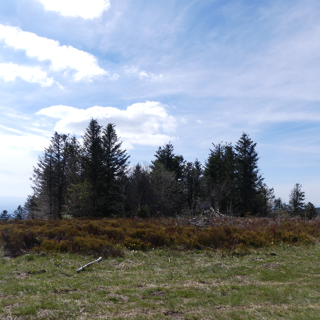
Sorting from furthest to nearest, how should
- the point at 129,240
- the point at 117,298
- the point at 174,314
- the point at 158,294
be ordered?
1. the point at 129,240
2. the point at 158,294
3. the point at 117,298
4. the point at 174,314

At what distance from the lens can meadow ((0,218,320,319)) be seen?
4.63 m

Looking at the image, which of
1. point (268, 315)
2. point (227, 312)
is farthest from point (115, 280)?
point (268, 315)

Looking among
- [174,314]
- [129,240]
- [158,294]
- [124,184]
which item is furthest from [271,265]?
[124,184]

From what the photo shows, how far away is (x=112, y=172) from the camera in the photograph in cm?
2975

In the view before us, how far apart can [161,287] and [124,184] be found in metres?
22.2

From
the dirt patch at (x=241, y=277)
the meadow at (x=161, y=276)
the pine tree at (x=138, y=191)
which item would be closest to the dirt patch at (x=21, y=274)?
the meadow at (x=161, y=276)

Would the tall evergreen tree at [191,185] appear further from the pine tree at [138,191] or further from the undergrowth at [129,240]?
the undergrowth at [129,240]

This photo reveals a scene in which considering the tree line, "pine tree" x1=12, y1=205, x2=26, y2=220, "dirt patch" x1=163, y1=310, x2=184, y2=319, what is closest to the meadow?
"dirt patch" x1=163, y1=310, x2=184, y2=319

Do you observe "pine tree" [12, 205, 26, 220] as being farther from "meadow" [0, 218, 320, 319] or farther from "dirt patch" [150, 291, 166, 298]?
"dirt patch" [150, 291, 166, 298]

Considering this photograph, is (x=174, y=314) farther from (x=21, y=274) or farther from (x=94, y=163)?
(x=94, y=163)

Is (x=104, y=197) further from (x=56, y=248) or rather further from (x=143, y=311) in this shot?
(x=143, y=311)

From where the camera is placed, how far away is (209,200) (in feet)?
115

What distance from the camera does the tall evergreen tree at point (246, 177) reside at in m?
34.5

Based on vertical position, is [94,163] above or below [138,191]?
above
